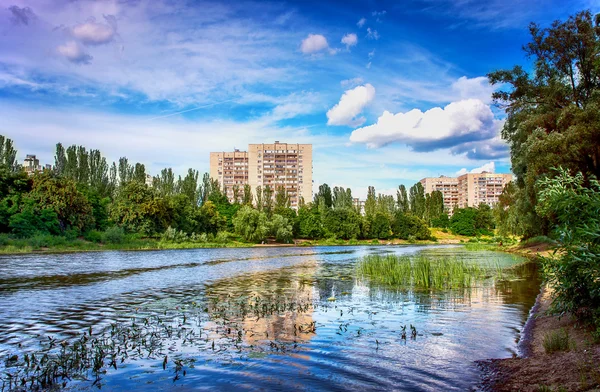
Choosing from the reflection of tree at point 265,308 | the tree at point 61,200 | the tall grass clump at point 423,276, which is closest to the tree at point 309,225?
the tree at point 61,200

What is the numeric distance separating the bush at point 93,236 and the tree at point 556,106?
61.8 m

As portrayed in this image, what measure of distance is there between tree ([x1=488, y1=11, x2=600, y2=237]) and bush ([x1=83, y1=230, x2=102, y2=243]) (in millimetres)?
61840

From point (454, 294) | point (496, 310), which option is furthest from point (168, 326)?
point (454, 294)

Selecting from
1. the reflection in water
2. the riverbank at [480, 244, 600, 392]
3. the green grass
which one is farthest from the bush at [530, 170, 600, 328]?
the reflection in water

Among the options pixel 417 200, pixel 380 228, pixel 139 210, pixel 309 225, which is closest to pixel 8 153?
pixel 139 210

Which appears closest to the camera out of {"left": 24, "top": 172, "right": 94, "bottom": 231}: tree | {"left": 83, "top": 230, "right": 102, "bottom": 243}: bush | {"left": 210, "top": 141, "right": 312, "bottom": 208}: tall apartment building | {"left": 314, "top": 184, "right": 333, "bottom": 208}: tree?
{"left": 24, "top": 172, "right": 94, "bottom": 231}: tree

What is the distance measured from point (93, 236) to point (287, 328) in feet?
218

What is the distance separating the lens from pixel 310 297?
1955 centimetres

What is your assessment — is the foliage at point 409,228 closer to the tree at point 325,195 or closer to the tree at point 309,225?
the tree at point 309,225

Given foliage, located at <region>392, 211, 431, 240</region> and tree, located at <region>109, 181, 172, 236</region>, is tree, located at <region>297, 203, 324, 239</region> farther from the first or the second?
tree, located at <region>109, 181, 172, 236</region>

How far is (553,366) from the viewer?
7883 millimetres

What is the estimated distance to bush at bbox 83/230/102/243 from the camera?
70000mm

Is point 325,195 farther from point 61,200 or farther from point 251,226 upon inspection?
point 61,200

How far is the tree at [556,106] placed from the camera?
28.6m
